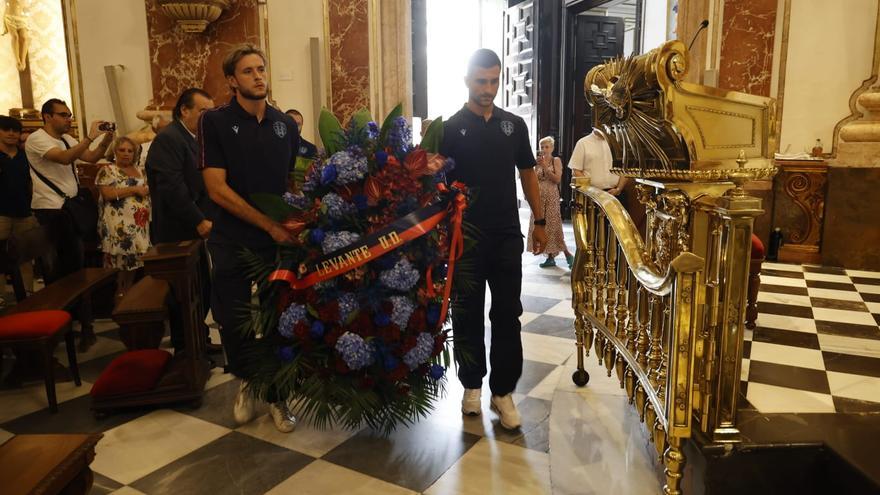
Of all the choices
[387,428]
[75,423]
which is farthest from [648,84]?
[75,423]

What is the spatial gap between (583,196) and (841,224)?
392cm

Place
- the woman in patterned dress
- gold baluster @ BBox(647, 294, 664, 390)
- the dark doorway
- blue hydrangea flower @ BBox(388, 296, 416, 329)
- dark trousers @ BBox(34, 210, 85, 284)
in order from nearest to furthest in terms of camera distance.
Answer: gold baluster @ BBox(647, 294, 664, 390), blue hydrangea flower @ BBox(388, 296, 416, 329), dark trousers @ BBox(34, 210, 85, 284), the woman in patterned dress, the dark doorway

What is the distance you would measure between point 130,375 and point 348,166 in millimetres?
1536

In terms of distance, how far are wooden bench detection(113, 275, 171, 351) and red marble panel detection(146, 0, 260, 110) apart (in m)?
3.83

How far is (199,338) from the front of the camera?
3338 mm

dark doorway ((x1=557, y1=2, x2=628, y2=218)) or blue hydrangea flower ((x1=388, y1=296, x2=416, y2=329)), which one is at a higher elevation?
→ dark doorway ((x1=557, y1=2, x2=628, y2=218))

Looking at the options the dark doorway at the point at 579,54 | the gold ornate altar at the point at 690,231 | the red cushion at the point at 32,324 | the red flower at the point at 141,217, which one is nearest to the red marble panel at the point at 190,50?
the red flower at the point at 141,217

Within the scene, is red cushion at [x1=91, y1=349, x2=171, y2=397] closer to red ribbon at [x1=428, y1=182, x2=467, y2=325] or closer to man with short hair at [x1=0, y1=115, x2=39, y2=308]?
red ribbon at [x1=428, y1=182, x2=467, y2=325]

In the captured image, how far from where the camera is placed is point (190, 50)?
667cm

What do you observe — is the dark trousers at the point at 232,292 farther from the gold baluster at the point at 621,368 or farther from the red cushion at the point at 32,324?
the gold baluster at the point at 621,368

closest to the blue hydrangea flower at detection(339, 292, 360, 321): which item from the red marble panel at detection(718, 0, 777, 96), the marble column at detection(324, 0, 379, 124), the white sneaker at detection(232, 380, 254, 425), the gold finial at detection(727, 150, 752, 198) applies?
the white sneaker at detection(232, 380, 254, 425)

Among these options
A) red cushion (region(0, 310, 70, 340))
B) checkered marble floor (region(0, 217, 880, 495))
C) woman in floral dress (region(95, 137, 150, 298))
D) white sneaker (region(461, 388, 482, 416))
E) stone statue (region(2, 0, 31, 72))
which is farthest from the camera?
stone statue (region(2, 0, 31, 72))

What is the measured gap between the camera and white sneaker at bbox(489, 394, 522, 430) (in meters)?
2.62

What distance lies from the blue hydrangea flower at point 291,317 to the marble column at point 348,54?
448cm
